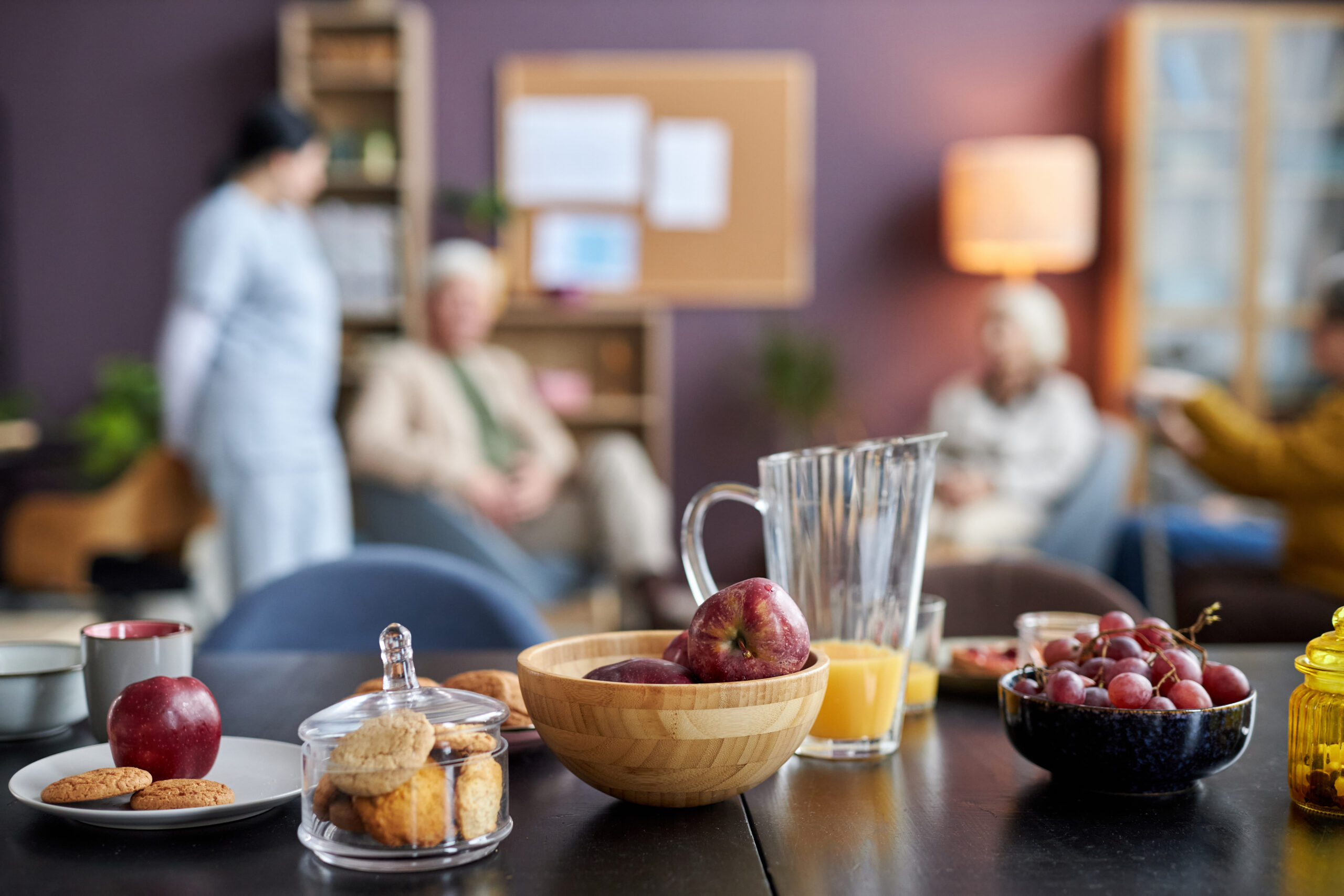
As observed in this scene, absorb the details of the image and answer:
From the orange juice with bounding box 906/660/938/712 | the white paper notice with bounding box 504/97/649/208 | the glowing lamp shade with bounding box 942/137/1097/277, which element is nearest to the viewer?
the orange juice with bounding box 906/660/938/712

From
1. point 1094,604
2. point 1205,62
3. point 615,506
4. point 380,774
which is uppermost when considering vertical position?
point 1205,62

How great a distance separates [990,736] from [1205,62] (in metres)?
3.93

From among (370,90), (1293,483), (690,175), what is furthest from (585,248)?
(1293,483)

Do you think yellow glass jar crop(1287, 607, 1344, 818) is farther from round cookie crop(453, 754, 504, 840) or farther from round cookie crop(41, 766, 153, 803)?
round cookie crop(41, 766, 153, 803)

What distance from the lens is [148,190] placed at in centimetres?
457

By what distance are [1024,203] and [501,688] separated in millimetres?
3577

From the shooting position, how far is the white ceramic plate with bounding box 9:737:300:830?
666mm

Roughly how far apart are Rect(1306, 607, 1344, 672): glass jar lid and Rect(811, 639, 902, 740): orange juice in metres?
0.26

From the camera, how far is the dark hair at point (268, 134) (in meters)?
2.67

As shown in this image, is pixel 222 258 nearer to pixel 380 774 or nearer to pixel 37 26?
pixel 380 774

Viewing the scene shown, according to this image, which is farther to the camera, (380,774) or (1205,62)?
(1205,62)

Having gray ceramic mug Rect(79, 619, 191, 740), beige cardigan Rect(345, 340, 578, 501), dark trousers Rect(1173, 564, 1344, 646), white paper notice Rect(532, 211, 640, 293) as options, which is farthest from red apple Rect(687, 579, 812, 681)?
white paper notice Rect(532, 211, 640, 293)

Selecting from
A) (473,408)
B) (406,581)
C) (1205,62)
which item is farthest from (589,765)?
(1205,62)

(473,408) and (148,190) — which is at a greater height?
(148,190)
